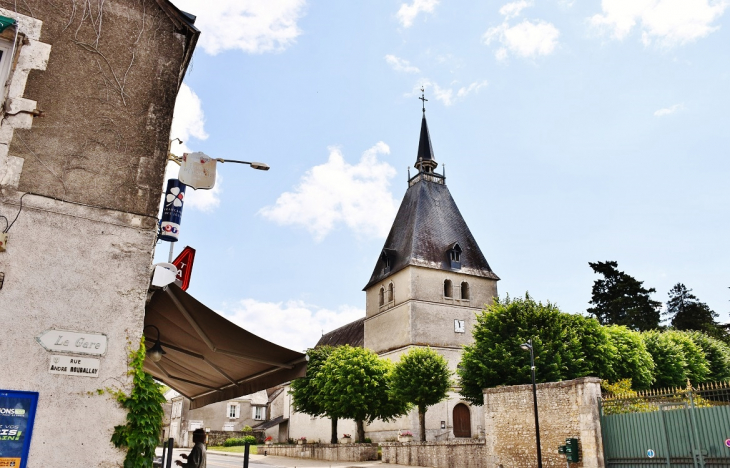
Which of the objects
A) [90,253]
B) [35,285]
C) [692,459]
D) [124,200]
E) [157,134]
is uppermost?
[157,134]

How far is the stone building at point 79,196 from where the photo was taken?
491 cm

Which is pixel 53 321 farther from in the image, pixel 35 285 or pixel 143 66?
pixel 143 66

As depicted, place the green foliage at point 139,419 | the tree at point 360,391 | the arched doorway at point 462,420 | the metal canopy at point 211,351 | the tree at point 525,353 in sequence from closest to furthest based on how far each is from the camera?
the green foliage at point 139,419, the metal canopy at point 211,351, the tree at point 525,353, the tree at point 360,391, the arched doorway at point 462,420

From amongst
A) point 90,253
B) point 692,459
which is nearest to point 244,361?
point 90,253

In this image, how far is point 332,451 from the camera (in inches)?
1287

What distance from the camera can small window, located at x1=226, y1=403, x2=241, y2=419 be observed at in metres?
56.0

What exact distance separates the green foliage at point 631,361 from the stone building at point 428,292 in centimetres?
984

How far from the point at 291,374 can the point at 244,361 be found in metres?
0.68

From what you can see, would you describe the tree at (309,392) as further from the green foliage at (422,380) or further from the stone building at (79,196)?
the stone building at (79,196)

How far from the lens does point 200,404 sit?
10.7 meters

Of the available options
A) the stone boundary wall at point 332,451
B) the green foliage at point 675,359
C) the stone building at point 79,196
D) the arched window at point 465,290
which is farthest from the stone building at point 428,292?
the stone building at point 79,196

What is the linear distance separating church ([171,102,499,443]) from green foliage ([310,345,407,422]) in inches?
102

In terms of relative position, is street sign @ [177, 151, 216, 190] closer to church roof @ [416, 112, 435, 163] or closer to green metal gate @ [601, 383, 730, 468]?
green metal gate @ [601, 383, 730, 468]

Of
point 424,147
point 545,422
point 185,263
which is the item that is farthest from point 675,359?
point 185,263
